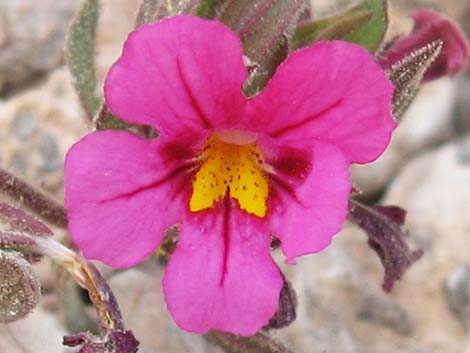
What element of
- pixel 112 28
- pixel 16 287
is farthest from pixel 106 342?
pixel 112 28

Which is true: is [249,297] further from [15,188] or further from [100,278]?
[15,188]

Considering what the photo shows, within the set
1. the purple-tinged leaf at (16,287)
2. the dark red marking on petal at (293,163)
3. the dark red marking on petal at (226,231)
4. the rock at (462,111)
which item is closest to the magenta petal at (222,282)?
the dark red marking on petal at (226,231)

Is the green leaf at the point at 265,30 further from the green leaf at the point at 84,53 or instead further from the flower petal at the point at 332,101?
the green leaf at the point at 84,53

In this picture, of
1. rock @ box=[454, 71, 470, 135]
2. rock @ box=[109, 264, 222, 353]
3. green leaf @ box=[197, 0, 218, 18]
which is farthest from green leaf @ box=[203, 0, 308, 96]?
rock @ box=[454, 71, 470, 135]

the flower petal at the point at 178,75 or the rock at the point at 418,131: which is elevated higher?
the flower petal at the point at 178,75

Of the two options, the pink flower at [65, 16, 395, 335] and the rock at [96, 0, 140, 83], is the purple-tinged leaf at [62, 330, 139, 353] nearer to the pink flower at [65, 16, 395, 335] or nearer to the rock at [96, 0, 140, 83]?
the pink flower at [65, 16, 395, 335]

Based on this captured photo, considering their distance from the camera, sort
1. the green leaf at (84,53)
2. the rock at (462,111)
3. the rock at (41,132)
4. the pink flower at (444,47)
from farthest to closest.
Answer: the rock at (462,111)
the rock at (41,132)
the green leaf at (84,53)
the pink flower at (444,47)

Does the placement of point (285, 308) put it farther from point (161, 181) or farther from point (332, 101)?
point (332, 101)

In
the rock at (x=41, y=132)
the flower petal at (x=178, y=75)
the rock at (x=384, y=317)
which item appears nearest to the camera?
the flower petal at (x=178, y=75)
